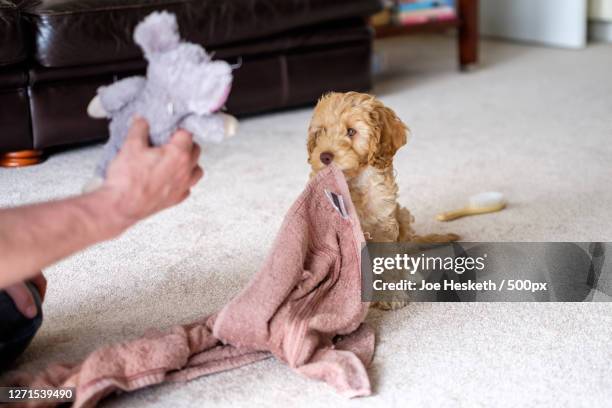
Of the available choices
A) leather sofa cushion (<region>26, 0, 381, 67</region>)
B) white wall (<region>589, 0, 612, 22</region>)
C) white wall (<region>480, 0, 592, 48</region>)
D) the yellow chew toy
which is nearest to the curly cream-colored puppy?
the yellow chew toy

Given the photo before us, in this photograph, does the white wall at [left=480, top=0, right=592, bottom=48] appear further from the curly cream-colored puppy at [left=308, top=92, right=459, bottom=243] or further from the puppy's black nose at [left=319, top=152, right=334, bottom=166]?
the puppy's black nose at [left=319, top=152, right=334, bottom=166]

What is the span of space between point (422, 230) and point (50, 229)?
3.76 ft

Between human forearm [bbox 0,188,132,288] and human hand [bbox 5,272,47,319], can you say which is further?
human hand [bbox 5,272,47,319]

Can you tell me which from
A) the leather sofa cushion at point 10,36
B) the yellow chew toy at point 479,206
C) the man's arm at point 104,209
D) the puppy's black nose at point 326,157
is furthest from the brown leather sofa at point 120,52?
the man's arm at point 104,209

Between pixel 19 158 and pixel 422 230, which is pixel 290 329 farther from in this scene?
pixel 19 158

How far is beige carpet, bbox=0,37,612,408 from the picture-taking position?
1271mm

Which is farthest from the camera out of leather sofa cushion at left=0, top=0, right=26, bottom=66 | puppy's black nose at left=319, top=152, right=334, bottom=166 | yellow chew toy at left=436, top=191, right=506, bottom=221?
leather sofa cushion at left=0, top=0, right=26, bottom=66

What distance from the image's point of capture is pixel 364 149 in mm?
1538

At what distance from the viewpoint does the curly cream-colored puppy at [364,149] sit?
153cm

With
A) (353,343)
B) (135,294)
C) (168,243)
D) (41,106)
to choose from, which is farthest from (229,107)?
(353,343)

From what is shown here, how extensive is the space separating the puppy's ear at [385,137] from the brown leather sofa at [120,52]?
1.23 m

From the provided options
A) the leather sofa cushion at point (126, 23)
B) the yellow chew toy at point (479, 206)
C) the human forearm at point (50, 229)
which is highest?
the leather sofa cushion at point (126, 23)

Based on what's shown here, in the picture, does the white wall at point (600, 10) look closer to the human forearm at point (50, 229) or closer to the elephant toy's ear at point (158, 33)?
the elephant toy's ear at point (158, 33)

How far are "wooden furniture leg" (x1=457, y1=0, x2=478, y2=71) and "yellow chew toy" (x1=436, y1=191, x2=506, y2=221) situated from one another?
180 cm
